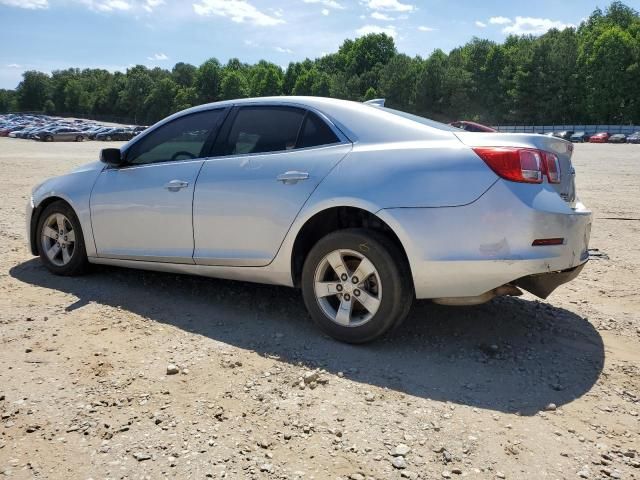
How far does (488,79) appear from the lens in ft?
281

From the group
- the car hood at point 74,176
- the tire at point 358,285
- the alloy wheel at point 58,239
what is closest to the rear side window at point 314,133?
the tire at point 358,285

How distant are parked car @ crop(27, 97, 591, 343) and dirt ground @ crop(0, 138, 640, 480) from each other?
392 mm

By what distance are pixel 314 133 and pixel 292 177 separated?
1.26ft

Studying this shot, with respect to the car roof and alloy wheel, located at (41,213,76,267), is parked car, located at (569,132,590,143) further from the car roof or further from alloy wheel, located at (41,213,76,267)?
alloy wheel, located at (41,213,76,267)

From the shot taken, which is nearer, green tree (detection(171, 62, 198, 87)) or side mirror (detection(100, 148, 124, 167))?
side mirror (detection(100, 148, 124, 167))

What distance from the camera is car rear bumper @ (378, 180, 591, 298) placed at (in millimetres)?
3207

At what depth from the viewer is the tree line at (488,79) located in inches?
2985

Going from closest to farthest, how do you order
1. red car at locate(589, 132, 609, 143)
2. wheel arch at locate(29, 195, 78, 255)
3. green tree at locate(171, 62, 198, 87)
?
wheel arch at locate(29, 195, 78, 255) → red car at locate(589, 132, 609, 143) → green tree at locate(171, 62, 198, 87)

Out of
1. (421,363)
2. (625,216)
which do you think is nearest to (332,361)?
(421,363)

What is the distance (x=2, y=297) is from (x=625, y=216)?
8738 mm

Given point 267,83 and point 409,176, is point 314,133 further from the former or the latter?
point 267,83

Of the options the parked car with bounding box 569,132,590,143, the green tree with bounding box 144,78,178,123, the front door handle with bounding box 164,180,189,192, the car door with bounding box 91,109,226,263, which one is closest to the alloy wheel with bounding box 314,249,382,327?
the car door with bounding box 91,109,226,263

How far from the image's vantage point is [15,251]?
6.18 meters

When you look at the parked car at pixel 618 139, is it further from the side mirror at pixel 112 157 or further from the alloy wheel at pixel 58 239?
the alloy wheel at pixel 58 239
